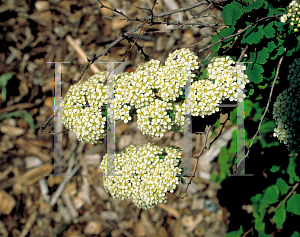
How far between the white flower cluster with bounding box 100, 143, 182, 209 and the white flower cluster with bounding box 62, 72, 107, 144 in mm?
344

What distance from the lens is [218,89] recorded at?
1.81 m

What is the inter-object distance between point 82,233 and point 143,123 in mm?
2492

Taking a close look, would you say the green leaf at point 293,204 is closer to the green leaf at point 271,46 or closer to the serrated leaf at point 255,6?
the green leaf at point 271,46

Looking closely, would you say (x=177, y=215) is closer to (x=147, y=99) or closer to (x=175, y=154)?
(x=175, y=154)

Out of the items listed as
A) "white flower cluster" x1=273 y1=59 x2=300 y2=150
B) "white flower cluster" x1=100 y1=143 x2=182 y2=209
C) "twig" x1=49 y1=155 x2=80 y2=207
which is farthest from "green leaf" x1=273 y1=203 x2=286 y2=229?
"twig" x1=49 y1=155 x2=80 y2=207

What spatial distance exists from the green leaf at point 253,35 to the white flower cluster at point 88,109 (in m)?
1.06

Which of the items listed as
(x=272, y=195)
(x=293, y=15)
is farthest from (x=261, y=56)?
(x=272, y=195)

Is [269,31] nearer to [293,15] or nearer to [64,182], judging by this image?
[293,15]

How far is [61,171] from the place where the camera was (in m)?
3.82

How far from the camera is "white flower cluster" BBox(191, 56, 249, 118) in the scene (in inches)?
70.6

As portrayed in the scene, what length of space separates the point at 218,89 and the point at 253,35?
47 cm

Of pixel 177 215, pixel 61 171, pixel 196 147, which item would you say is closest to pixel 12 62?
pixel 61 171

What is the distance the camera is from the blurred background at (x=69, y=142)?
11.9 feet

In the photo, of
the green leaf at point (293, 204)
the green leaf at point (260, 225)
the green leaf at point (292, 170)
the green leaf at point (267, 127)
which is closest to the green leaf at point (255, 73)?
the green leaf at point (267, 127)
